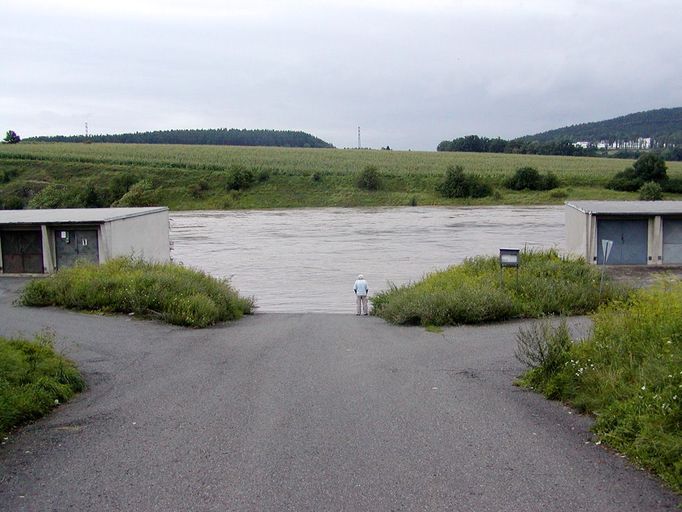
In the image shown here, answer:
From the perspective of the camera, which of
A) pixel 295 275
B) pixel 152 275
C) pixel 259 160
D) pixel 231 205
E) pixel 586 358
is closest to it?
pixel 586 358

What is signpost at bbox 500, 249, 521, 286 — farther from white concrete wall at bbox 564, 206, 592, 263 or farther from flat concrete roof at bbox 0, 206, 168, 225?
flat concrete roof at bbox 0, 206, 168, 225

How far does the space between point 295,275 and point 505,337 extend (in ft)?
67.9

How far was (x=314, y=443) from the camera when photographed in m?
7.50

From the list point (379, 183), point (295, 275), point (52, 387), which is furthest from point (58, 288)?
point (379, 183)

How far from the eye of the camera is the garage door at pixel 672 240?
98.2 feet

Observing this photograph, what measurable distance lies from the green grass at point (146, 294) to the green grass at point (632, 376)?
10.0m

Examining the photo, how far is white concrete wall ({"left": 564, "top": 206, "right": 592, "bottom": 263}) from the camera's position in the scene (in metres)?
30.1

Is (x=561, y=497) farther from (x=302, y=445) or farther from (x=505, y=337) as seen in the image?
(x=505, y=337)

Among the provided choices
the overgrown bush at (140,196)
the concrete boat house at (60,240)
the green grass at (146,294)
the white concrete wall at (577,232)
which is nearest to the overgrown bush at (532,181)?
the overgrown bush at (140,196)

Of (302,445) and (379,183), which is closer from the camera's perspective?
(302,445)

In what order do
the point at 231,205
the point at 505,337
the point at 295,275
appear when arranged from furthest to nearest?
the point at 231,205 → the point at 295,275 → the point at 505,337

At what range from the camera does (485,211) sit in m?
74.3

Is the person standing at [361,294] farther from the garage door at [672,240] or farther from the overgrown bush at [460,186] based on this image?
the overgrown bush at [460,186]

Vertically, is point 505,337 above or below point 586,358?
below
